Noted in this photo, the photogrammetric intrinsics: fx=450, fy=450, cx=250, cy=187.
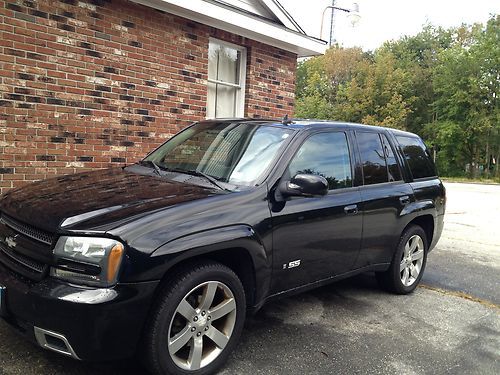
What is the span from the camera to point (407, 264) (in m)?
4.82

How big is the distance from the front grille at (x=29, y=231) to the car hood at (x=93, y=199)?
0.04 meters

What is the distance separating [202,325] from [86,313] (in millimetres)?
743

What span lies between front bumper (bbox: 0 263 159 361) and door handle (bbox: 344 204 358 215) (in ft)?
6.18

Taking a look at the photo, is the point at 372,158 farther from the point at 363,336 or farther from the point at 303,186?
the point at 363,336

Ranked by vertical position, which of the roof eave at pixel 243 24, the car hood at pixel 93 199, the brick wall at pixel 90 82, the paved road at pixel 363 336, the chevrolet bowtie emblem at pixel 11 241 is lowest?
the paved road at pixel 363 336

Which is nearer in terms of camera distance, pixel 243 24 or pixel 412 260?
pixel 412 260

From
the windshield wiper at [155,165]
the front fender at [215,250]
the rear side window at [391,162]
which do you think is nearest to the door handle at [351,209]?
the rear side window at [391,162]

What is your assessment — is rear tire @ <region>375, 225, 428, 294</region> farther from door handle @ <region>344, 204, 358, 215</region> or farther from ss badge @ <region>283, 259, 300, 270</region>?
ss badge @ <region>283, 259, 300, 270</region>

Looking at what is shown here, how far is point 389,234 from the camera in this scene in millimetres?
4398

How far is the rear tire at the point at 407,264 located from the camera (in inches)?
182

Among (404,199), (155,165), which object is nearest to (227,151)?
(155,165)

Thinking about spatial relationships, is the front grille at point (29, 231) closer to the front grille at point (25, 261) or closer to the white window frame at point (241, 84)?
the front grille at point (25, 261)

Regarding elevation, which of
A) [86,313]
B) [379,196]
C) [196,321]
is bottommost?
[196,321]

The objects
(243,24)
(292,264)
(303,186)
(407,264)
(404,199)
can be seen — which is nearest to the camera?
(303,186)
